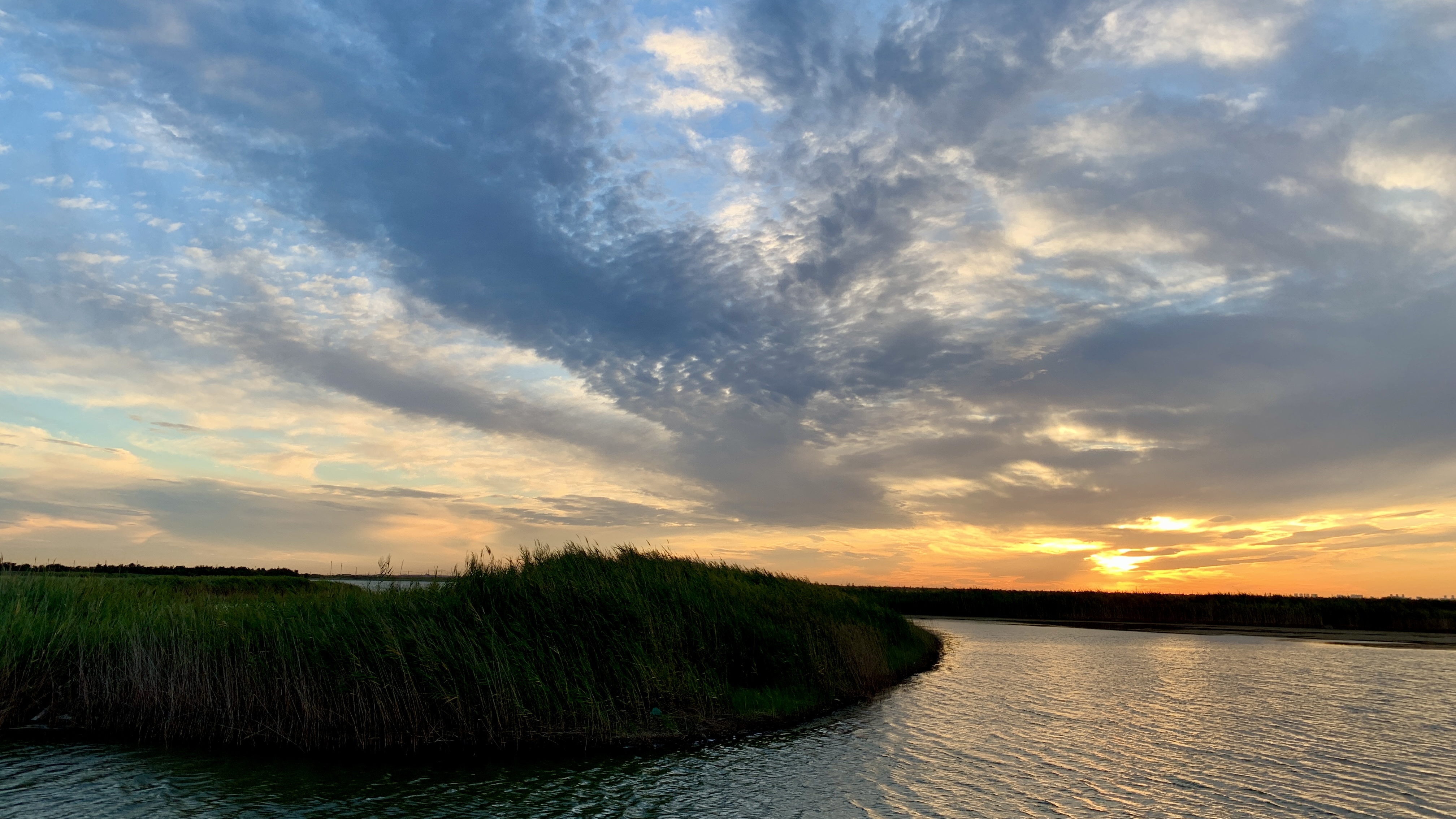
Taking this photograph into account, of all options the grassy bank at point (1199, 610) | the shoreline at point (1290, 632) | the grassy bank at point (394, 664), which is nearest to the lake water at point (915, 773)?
the grassy bank at point (394, 664)

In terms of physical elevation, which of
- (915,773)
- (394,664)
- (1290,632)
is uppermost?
(394,664)

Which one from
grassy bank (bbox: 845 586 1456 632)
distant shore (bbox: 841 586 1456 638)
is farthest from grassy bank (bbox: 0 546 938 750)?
grassy bank (bbox: 845 586 1456 632)

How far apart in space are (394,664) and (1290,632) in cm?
6050

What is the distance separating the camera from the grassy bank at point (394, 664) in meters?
15.8

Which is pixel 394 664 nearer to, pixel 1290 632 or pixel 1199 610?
pixel 1290 632

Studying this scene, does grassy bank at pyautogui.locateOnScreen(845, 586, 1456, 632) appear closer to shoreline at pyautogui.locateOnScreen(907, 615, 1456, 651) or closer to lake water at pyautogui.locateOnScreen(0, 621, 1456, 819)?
shoreline at pyautogui.locateOnScreen(907, 615, 1456, 651)

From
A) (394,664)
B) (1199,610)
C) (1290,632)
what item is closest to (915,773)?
(394,664)

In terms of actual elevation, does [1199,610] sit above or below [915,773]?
above

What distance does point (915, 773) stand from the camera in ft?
48.3

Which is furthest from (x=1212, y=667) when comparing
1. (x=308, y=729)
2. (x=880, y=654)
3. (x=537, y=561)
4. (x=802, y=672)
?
(x=308, y=729)

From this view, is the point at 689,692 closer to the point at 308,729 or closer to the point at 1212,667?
the point at 308,729

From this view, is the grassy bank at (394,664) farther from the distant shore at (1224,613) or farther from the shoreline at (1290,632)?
the shoreline at (1290,632)

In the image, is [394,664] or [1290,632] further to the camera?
[1290,632]

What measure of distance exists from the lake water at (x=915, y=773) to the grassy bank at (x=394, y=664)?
1.22 m
